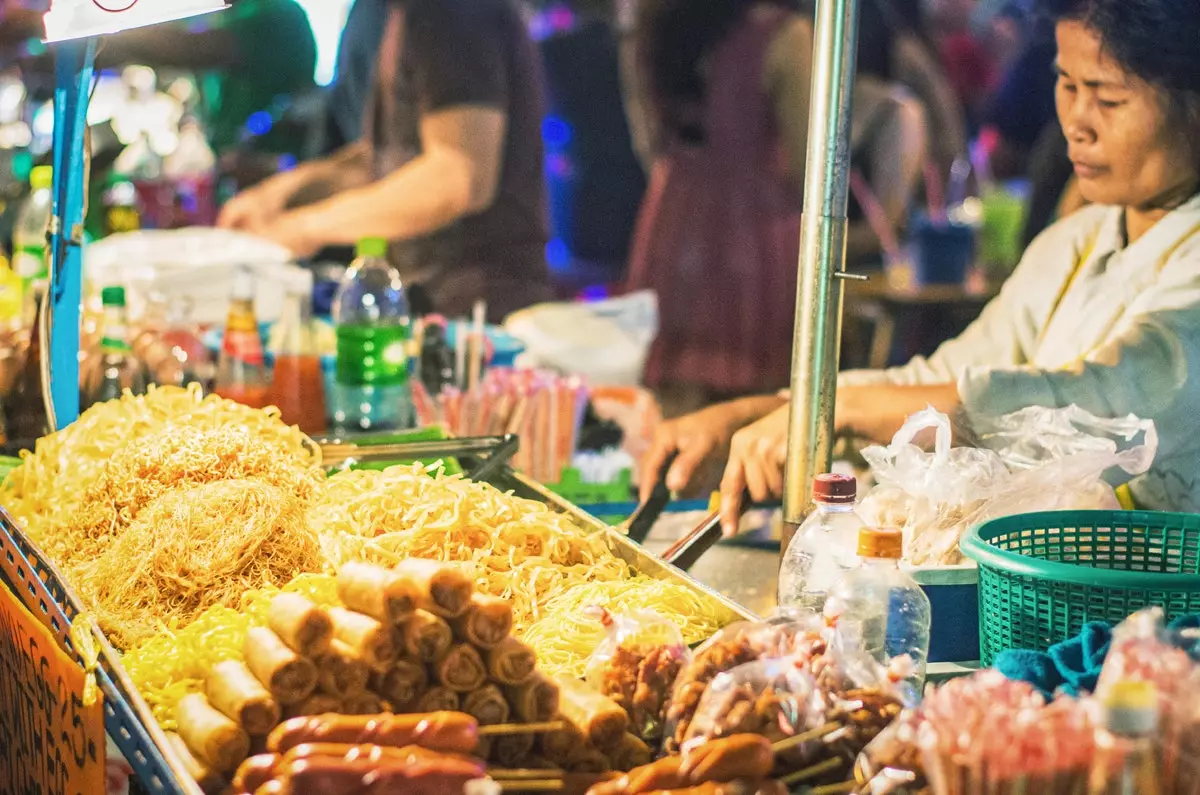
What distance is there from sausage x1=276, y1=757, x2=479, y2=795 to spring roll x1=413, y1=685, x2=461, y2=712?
17 cm

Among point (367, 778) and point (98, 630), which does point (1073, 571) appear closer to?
point (367, 778)

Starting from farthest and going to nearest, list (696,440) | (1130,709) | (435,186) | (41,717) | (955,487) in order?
(435,186)
(696,440)
(955,487)
(41,717)
(1130,709)

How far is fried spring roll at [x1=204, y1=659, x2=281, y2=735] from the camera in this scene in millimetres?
1413

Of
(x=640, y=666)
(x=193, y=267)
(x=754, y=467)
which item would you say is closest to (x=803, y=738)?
(x=640, y=666)

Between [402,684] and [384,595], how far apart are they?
105 millimetres

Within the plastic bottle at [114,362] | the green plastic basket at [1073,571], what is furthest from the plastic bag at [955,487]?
the plastic bottle at [114,362]

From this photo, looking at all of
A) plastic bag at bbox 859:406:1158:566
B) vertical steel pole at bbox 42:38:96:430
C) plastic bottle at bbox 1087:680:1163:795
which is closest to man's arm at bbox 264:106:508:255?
vertical steel pole at bbox 42:38:96:430

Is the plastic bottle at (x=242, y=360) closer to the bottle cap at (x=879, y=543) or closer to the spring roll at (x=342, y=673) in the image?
the spring roll at (x=342, y=673)

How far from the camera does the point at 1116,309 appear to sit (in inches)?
115

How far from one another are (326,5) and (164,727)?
1.61 m

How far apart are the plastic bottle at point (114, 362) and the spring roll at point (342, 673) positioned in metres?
2.21

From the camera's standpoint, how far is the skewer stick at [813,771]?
1360 millimetres

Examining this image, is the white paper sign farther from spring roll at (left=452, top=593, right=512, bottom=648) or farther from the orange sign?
spring roll at (left=452, top=593, right=512, bottom=648)

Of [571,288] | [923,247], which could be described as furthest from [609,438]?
[571,288]
